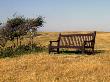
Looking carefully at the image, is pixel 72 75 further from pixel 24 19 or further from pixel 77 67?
pixel 24 19

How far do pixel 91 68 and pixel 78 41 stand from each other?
23.4 feet

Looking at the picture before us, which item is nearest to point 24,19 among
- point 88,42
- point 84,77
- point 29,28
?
point 29,28

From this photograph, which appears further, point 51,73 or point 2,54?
point 2,54

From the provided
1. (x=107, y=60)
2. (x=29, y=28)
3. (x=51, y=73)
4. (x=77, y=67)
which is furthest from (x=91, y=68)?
(x=29, y=28)

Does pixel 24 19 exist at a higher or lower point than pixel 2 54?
higher

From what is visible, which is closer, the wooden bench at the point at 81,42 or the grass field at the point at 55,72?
the grass field at the point at 55,72

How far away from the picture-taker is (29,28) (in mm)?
24312

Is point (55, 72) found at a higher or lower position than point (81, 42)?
lower

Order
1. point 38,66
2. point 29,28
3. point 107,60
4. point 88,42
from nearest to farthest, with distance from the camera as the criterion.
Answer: point 38,66 < point 107,60 < point 88,42 < point 29,28

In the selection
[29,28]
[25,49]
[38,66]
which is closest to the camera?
[38,66]

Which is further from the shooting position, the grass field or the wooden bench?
the wooden bench

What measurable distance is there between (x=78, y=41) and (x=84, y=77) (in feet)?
28.9

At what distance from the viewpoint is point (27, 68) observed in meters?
14.0

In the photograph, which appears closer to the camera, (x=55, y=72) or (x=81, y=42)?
(x=55, y=72)
